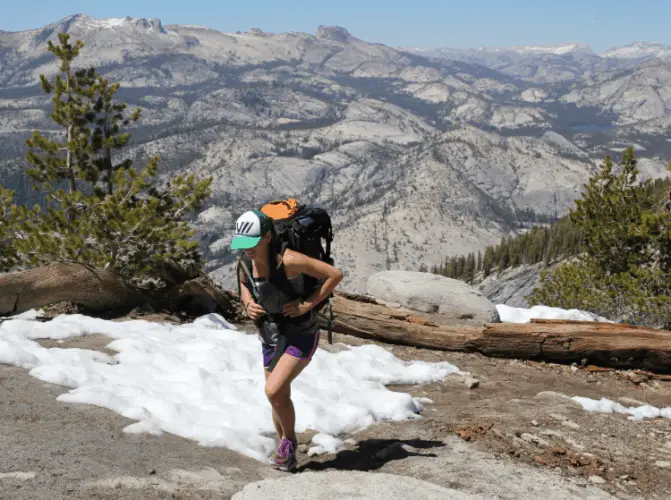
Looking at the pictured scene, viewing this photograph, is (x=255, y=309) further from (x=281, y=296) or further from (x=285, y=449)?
(x=285, y=449)

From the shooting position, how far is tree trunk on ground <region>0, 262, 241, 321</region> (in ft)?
Result: 41.0

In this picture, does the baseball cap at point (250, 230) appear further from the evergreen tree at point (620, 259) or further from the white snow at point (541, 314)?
the evergreen tree at point (620, 259)

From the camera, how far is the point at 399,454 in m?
7.21

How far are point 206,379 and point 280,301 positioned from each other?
421 centimetres

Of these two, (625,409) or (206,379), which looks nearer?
(206,379)

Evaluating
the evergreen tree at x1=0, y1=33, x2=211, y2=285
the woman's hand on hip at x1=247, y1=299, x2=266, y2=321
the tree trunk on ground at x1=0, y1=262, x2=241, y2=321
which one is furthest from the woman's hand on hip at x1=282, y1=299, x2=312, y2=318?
the evergreen tree at x1=0, y1=33, x2=211, y2=285

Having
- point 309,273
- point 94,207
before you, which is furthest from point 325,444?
point 94,207

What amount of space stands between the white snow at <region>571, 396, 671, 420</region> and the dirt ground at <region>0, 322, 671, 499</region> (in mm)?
272

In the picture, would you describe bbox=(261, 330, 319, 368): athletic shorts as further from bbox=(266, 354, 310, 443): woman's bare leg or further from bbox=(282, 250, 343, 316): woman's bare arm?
bbox=(282, 250, 343, 316): woman's bare arm

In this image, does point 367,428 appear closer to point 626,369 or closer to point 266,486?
point 266,486

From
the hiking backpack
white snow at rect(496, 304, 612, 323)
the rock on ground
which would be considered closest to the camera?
the rock on ground

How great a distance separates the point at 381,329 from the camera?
14461 mm

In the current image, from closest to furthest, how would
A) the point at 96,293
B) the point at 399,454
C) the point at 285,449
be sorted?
the point at 285,449 < the point at 399,454 < the point at 96,293

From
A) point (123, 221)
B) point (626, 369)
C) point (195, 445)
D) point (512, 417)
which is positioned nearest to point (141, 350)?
point (195, 445)
